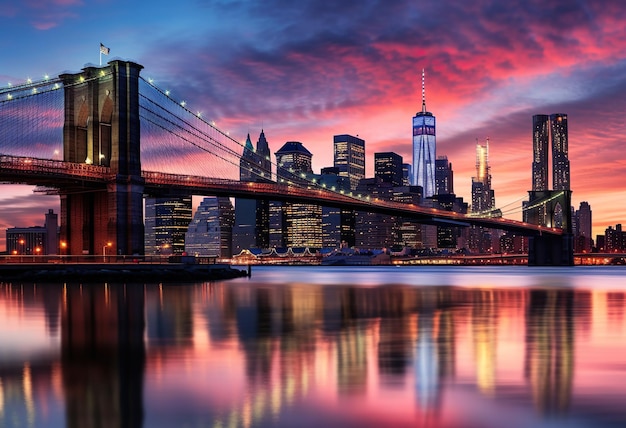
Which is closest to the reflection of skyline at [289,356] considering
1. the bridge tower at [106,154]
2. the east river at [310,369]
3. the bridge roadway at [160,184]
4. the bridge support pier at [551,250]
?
the east river at [310,369]

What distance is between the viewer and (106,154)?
6381 centimetres

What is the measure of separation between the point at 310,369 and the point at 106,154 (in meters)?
53.3

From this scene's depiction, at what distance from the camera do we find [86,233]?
6297 centimetres

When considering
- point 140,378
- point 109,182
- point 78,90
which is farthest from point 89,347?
point 78,90

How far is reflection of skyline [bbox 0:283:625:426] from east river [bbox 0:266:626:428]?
0.15ft

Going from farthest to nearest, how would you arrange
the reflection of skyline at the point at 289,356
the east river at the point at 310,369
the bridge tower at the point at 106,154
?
the bridge tower at the point at 106,154, the reflection of skyline at the point at 289,356, the east river at the point at 310,369

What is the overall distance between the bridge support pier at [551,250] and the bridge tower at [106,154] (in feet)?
349

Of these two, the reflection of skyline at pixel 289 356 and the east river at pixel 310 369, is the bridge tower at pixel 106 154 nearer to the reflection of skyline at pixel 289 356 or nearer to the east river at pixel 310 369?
the reflection of skyline at pixel 289 356

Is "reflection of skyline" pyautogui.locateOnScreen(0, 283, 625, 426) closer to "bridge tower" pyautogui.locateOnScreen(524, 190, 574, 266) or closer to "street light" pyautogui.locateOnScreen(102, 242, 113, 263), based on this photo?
"street light" pyautogui.locateOnScreen(102, 242, 113, 263)

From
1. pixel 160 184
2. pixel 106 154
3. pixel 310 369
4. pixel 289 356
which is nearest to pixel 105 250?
pixel 160 184

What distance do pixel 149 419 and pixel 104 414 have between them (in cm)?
77

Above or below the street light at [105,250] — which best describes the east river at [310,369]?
below

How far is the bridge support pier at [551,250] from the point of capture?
5906 inches

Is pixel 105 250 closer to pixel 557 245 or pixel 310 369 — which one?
pixel 310 369
